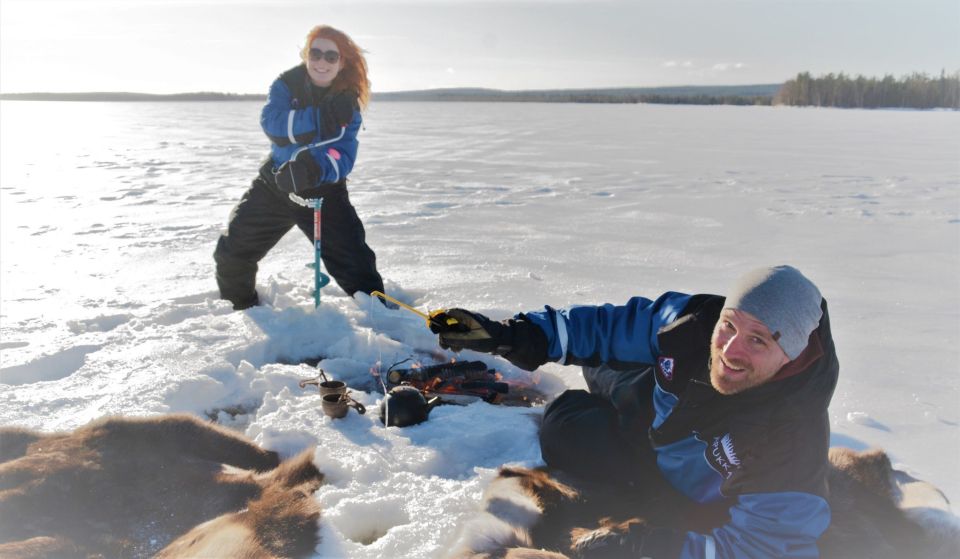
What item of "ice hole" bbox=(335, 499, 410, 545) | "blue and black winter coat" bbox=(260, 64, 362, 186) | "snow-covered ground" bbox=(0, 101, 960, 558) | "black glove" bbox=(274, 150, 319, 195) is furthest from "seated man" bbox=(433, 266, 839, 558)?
"blue and black winter coat" bbox=(260, 64, 362, 186)

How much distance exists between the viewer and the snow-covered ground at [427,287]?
3.23 m

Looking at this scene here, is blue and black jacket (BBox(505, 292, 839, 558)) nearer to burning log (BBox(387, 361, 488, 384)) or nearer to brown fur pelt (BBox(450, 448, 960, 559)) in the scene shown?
brown fur pelt (BBox(450, 448, 960, 559))

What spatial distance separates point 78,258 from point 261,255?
2261 millimetres

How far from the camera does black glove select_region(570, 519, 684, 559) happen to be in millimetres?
2223

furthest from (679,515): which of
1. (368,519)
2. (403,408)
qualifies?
(403,408)

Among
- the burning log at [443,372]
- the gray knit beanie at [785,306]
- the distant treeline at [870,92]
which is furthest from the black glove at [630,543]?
the distant treeline at [870,92]

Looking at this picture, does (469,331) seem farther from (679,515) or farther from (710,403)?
(679,515)

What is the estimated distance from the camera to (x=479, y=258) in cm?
650

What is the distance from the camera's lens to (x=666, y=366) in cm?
253

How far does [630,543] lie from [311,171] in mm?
3281

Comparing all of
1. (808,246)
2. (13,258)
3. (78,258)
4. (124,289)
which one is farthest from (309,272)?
(808,246)

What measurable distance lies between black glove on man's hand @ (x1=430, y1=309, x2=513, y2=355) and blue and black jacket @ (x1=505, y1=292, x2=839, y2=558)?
80 mm

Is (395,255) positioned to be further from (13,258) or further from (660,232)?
(13,258)

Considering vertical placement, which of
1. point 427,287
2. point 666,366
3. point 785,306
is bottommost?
point 427,287
